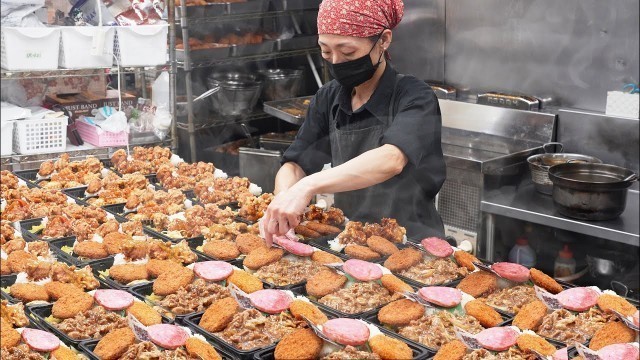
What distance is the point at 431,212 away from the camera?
8.20ft

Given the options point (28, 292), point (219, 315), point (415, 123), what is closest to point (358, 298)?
point (219, 315)

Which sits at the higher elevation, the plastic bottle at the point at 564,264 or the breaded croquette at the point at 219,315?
the breaded croquette at the point at 219,315

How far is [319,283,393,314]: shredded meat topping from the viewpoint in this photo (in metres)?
1.71

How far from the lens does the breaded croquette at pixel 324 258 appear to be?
1.97 metres

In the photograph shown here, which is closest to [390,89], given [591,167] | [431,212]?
[431,212]

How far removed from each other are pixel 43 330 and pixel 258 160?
4.01 ft

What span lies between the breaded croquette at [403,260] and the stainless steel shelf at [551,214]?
767mm

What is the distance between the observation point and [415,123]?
7.22ft

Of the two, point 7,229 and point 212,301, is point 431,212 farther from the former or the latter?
point 7,229

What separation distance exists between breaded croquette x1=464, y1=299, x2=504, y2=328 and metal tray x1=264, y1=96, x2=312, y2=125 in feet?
3.12

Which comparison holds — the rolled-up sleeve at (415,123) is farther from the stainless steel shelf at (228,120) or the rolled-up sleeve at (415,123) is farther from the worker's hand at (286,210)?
the stainless steel shelf at (228,120)

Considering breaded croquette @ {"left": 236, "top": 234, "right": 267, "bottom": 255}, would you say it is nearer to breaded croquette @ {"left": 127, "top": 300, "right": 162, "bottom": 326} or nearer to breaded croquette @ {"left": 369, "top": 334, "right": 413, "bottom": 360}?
breaded croquette @ {"left": 127, "top": 300, "right": 162, "bottom": 326}

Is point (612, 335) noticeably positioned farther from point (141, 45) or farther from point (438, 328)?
point (141, 45)

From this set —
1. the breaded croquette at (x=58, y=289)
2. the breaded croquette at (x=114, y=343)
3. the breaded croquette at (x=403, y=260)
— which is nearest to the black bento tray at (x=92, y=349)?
the breaded croquette at (x=114, y=343)
